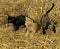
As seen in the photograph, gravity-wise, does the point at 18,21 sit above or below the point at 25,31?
above

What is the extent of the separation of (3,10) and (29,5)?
1031mm

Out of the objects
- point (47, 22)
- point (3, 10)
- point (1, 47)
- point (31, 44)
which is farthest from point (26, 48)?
point (3, 10)

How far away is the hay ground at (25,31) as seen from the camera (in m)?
6.96

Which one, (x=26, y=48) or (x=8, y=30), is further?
(x=8, y=30)

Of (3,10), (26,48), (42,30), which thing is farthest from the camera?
(3,10)

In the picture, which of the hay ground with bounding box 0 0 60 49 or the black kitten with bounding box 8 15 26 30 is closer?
the hay ground with bounding box 0 0 60 49

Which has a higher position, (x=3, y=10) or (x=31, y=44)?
(x=3, y=10)

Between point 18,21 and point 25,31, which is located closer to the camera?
point 25,31

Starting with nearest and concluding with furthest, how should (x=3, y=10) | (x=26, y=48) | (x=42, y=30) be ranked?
(x=26, y=48), (x=42, y=30), (x=3, y=10)

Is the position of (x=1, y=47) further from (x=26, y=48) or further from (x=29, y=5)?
(x=29, y=5)

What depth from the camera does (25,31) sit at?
300 inches

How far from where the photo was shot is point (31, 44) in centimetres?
698

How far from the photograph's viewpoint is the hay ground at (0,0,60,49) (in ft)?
22.9

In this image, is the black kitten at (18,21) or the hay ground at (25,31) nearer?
the hay ground at (25,31)
